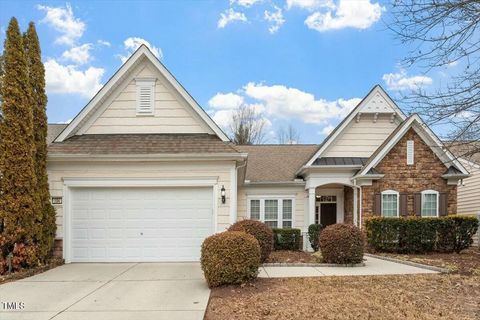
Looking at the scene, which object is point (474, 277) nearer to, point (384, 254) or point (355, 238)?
point (355, 238)

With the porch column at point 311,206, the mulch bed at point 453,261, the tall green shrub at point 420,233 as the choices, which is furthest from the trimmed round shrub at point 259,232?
the porch column at point 311,206

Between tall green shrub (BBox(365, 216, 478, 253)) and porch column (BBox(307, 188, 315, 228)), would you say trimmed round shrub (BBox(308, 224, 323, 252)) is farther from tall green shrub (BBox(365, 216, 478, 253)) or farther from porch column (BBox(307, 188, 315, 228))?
tall green shrub (BBox(365, 216, 478, 253))

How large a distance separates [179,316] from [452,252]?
1173cm

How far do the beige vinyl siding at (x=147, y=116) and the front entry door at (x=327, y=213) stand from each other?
26.1ft

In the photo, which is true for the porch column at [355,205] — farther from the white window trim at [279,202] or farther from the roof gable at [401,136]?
the white window trim at [279,202]

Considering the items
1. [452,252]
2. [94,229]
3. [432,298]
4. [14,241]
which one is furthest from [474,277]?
[14,241]

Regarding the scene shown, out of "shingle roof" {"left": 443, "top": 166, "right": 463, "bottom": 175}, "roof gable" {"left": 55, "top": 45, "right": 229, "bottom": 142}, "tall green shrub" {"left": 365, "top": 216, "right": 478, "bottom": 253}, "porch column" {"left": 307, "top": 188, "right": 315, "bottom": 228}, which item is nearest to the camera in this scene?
"roof gable" {"left": 55, "top": 45, "right": 229, "bottom": 142}

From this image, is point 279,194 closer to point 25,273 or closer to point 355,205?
point 355,205

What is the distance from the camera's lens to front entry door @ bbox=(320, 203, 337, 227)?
18.4 m

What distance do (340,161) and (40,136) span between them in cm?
1104

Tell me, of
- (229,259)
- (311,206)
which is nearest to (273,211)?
(311,206)

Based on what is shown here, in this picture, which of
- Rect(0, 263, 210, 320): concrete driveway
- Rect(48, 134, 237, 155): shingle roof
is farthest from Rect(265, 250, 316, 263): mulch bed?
Rect(48, 134, 237, 155): shingle roof

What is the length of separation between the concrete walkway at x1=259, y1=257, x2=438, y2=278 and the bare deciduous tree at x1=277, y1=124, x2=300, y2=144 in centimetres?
3446

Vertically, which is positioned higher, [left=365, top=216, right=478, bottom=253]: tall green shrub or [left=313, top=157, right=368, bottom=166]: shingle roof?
[left=313, top=157, right=368, bottom=166]: shingle roof
